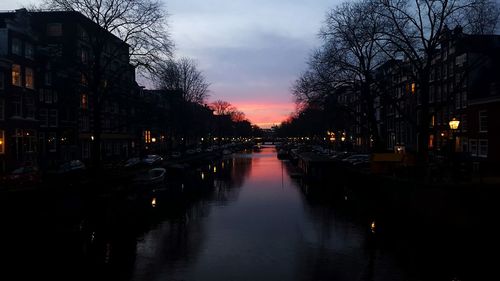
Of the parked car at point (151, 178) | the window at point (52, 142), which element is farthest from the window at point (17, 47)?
the parked car at point (151, 178)

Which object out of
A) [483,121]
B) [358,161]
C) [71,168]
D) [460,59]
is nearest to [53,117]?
[71,168]

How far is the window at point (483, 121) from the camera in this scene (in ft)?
148

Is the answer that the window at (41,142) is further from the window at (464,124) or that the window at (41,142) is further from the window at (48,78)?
the window at (464,124)

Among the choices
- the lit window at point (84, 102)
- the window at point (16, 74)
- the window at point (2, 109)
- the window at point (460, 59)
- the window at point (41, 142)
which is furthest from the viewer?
the lit window at point (84, 102)

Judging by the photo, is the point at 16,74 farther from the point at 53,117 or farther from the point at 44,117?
the point at 53,117

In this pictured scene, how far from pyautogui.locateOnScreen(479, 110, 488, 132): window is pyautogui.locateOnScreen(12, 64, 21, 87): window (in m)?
45.1

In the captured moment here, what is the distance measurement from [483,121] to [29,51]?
1822 inches

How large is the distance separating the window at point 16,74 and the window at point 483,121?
45.1m

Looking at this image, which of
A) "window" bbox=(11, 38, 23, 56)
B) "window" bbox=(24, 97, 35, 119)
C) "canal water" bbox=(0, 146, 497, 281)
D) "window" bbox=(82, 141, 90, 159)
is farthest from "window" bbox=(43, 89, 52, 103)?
"canal water" bbox=(0, 146, 497, 281)

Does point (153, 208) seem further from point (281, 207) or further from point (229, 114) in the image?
point (229, 114)

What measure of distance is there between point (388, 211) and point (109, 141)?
58.5m

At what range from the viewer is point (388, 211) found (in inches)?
1355

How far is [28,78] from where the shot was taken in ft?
172

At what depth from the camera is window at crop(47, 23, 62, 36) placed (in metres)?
69.1
